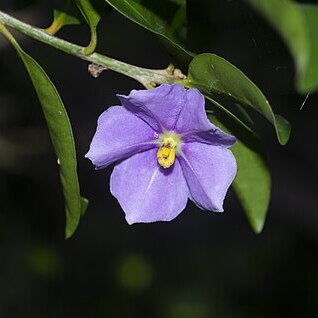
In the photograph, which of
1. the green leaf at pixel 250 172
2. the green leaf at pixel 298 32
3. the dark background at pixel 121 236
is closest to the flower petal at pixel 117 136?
the green leaf at pixel 250 172

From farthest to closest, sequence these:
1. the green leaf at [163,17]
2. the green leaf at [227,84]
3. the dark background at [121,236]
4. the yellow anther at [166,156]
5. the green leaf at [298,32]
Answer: the dark background at [121,236], the yellow anther at [166,156], the green leaf at [163,17], the green leaf at [227,84], the green leaf at [298,32]

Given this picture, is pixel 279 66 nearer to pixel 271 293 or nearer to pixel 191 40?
pixel 191 40

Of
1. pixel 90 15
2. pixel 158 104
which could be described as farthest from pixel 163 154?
pixel 90 15

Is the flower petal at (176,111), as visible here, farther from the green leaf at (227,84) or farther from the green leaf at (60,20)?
the green leaf at (60,20)

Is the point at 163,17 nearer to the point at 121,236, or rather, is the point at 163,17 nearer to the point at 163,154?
the point at 163,154

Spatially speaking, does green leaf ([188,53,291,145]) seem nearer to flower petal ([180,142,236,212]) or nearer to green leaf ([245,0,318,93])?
flower petal ([180,142,236,212])

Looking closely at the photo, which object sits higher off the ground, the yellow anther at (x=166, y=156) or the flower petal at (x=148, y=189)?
the yellow anther at (x=166, y=156)

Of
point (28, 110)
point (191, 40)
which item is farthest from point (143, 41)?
point (191, 40)
